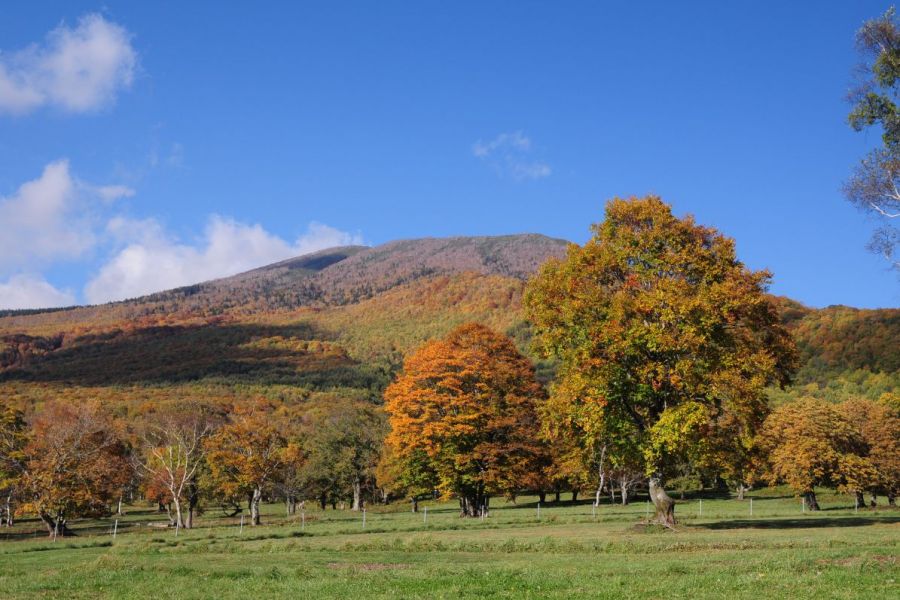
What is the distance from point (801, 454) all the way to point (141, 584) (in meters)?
65.1

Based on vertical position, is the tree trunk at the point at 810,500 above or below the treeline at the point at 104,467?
below

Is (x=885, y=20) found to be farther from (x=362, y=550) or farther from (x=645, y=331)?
(x=362, y=550)

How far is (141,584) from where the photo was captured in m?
19.3

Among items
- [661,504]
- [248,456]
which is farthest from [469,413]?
[248,456]

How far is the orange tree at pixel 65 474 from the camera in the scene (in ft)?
182

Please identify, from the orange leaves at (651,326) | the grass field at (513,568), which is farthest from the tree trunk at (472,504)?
the grass field at (513,568)

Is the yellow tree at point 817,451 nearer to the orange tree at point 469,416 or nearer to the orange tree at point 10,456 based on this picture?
the orange tree at point 469,416

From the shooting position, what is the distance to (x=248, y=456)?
62.8 meters

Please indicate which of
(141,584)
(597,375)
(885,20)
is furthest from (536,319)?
(141,584)

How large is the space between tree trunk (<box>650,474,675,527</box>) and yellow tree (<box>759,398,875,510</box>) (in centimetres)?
3457

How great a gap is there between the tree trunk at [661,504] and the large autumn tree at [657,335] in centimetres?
5

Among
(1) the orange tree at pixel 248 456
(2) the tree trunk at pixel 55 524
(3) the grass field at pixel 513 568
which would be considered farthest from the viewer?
(1) the orange tree at pixel 248 456

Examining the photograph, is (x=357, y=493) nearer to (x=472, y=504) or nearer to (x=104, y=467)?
(x=104, y=467)

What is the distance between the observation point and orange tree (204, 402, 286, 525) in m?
62.1
